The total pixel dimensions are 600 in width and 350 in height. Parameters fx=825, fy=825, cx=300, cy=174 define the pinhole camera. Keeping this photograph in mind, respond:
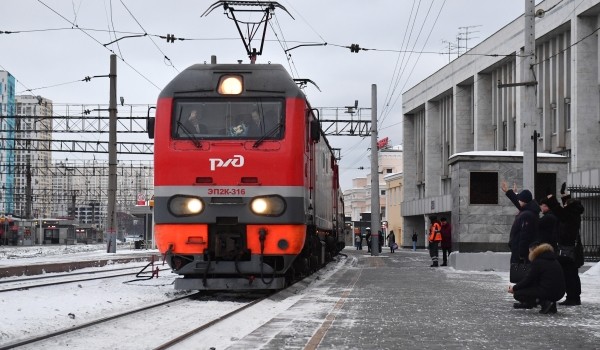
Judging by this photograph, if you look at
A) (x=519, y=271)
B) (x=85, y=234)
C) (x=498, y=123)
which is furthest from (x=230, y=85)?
(x=85, y=234)

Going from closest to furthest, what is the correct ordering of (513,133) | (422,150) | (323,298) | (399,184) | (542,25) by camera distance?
(323,298), (542,25), (513,133), (422,150), (399,184)

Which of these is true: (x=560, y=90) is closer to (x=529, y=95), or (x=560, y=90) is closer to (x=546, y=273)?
(x=529, y=95)

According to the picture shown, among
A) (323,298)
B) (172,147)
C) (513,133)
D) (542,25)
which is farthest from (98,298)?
(513,133)

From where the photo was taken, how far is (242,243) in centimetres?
1339

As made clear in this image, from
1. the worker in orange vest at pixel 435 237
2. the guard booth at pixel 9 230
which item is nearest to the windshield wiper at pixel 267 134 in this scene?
the worker in orange vest at pixel 435 237

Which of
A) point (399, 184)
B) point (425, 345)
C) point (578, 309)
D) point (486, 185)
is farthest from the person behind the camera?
point (399, 184)

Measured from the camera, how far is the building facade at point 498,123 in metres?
23.9

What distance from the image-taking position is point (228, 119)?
13828 millimetres

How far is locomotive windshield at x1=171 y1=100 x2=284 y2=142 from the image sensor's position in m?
13.7

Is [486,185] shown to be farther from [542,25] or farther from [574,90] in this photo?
[542,25]

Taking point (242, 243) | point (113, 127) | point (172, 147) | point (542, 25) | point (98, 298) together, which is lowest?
point (98, 298)

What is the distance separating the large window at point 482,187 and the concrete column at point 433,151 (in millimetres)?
42068

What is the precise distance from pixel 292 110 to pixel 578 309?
5474mm

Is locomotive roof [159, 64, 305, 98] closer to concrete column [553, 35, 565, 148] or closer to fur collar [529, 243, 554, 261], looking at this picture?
fur collar [529, 243, 554, 261]
